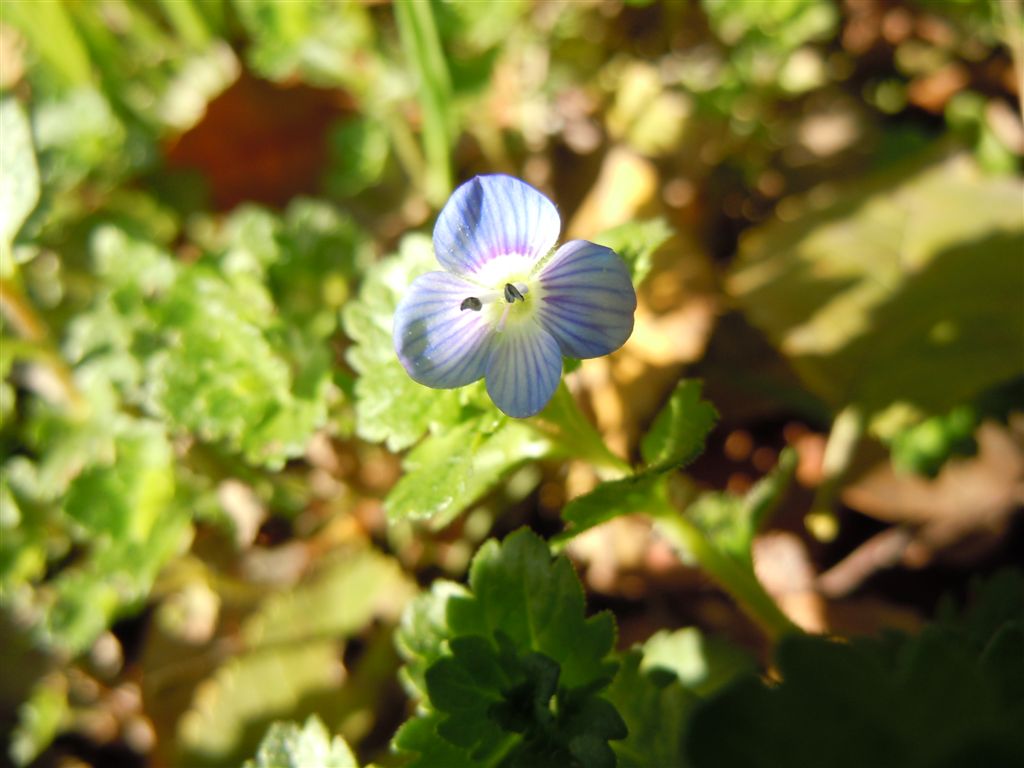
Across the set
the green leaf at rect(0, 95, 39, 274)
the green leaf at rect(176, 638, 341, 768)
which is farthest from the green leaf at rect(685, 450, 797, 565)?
the green leaf at rect(0, 95, 39, 274)

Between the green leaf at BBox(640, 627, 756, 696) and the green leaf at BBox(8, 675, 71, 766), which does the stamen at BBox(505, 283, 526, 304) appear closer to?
the green leaf at BBox(640, 627, 756, 696)

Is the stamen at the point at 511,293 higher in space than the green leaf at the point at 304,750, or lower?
higher

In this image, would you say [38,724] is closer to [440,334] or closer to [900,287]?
[440,334]

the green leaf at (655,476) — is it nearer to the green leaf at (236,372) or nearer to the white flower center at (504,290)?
the white flower center at (504,290)

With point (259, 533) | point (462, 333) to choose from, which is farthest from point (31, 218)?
point (462, 333)

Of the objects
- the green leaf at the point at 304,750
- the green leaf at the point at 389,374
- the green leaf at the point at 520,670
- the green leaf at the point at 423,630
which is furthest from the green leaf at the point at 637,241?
the green leaf at the point at 304,750

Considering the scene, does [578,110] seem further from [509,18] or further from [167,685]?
[167,685]
